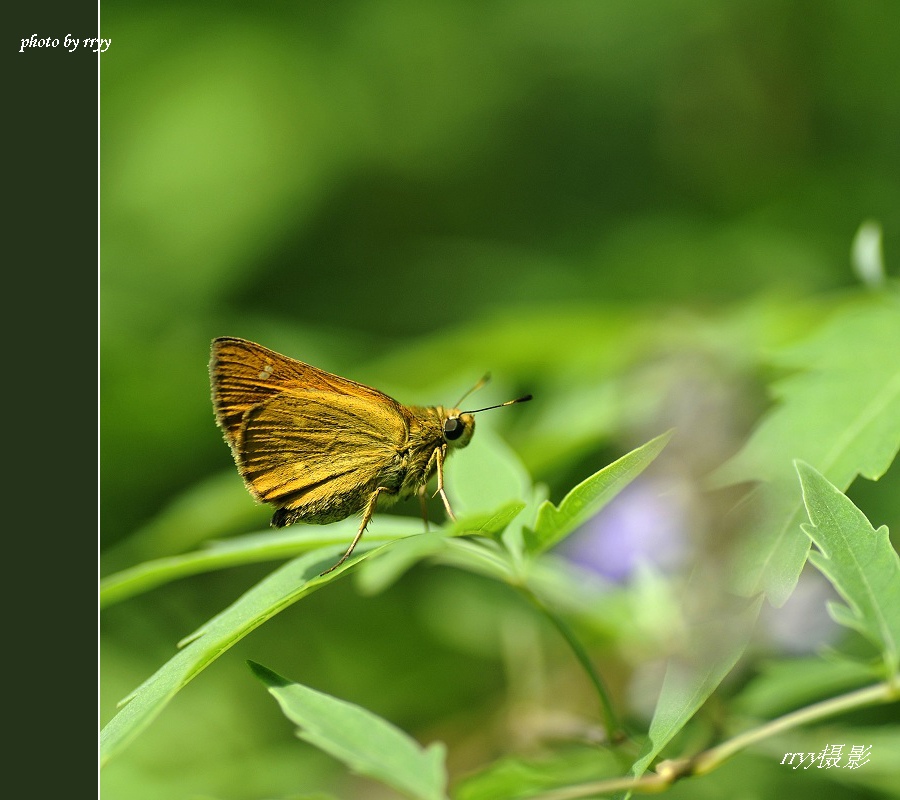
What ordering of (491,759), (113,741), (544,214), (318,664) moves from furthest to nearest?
(544,214) < (318,664) < (491,759) < (113,741)

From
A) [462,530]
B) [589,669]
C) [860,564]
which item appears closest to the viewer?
[860,564]

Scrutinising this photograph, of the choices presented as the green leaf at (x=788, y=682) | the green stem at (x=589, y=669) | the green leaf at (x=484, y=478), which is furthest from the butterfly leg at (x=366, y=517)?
the green leaf at (x=788, y=682)

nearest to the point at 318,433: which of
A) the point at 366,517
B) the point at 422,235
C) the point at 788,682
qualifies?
the point at 366,517

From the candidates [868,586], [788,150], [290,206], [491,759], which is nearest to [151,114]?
[290,206]

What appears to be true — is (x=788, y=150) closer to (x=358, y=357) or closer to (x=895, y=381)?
(x=358, y=357)

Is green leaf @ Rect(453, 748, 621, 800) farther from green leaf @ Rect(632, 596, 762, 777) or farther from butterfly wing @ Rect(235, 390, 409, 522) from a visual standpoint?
butterfly wing @ Rect(235, 390, 409, 522)

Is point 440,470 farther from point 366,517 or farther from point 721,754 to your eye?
point 721,754
